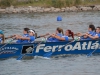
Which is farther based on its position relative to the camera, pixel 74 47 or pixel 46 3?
pixel 46 3

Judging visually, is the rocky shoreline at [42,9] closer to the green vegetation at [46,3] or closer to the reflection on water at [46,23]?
the green vegetation at [46,3]

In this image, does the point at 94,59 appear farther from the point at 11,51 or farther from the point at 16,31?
the point at 16,31

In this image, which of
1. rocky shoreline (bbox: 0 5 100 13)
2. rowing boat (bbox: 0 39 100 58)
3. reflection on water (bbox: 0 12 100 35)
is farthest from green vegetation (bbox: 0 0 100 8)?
rowing boat (bbox: 0 39 100 58)

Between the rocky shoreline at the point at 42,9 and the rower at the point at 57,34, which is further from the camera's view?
the rocky shoreline at the point at 42,9

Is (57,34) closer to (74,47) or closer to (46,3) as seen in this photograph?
(74,47)

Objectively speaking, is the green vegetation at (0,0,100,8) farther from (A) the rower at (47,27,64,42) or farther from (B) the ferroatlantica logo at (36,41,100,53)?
(B) the ferroatlantica logo at (36,41,100,53)

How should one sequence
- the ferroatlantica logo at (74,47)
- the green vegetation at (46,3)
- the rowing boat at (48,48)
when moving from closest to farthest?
the rowing boat at (48,48) < the ferroatlantica logo at (74,47) < the green vegetation at (46,3)

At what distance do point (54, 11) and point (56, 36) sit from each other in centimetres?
3393

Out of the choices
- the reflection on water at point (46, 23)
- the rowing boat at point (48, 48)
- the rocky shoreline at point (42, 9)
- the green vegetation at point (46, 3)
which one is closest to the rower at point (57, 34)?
the rowing boat at point (48, 48)

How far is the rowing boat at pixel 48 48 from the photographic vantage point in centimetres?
2151

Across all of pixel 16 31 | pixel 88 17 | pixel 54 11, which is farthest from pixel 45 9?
pixel 16 31

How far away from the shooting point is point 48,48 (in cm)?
2189

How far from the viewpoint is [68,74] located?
1889 cm

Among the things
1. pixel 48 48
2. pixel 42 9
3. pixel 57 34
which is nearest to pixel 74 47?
pixel 57 34
